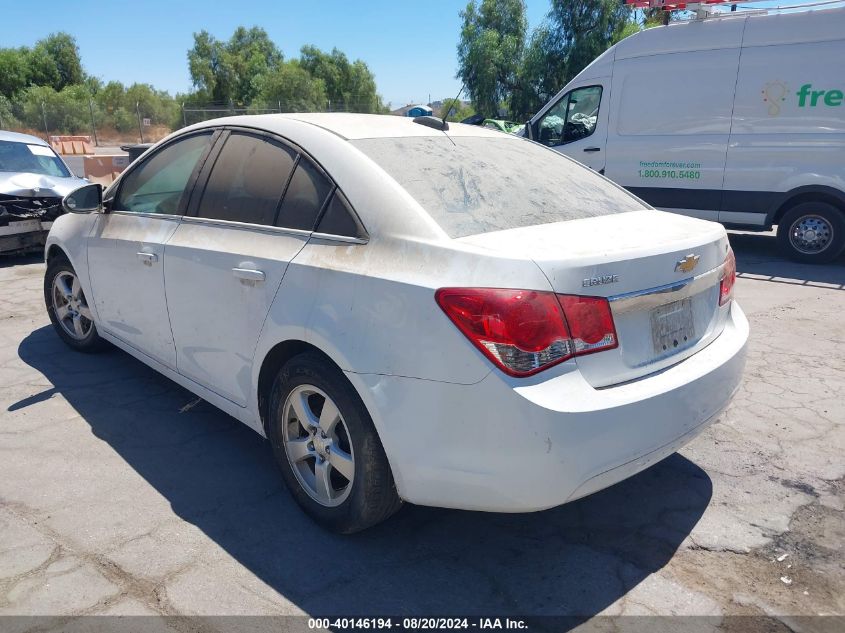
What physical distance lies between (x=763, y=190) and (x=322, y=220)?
24.0ft

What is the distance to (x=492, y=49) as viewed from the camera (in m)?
35.7

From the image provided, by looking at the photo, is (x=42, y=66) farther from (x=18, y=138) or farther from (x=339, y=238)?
(x=339, y=238)

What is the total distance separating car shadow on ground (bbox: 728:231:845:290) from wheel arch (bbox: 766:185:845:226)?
0.54 m

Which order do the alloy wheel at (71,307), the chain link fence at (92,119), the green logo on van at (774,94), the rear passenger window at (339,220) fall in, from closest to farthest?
the rear passenger window at (339,220) < the alloy wheel at (71,307) < the green logo on van at (774,94) < the chain link fence at (92,119)

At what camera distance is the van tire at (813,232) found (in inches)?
317

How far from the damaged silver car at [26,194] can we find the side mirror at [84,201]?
4.60 meters

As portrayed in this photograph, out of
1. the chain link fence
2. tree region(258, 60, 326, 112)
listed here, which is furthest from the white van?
tree region(258, 60, 326, 112)

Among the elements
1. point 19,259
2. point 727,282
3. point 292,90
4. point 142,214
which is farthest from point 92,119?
point 727,282

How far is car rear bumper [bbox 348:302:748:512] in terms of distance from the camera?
7.30 feet

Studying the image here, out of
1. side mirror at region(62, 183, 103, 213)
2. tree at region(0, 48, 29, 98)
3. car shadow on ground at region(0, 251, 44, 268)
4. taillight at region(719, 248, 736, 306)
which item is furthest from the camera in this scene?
tree at region(0, 48, 29, 98)

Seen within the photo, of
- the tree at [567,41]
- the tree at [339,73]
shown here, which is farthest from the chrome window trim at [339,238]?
the tree at [339,73]

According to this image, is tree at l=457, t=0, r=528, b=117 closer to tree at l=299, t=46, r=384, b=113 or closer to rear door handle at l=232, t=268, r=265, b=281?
tree at l=299, t=46, r=384, b=113

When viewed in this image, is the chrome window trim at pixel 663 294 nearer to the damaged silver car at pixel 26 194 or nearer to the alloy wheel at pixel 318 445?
the alloy wheel at pixel 318 445

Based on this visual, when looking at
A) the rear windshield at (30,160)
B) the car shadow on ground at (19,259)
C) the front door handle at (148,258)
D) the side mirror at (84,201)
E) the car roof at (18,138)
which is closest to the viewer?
the front door handle at (148,258)
